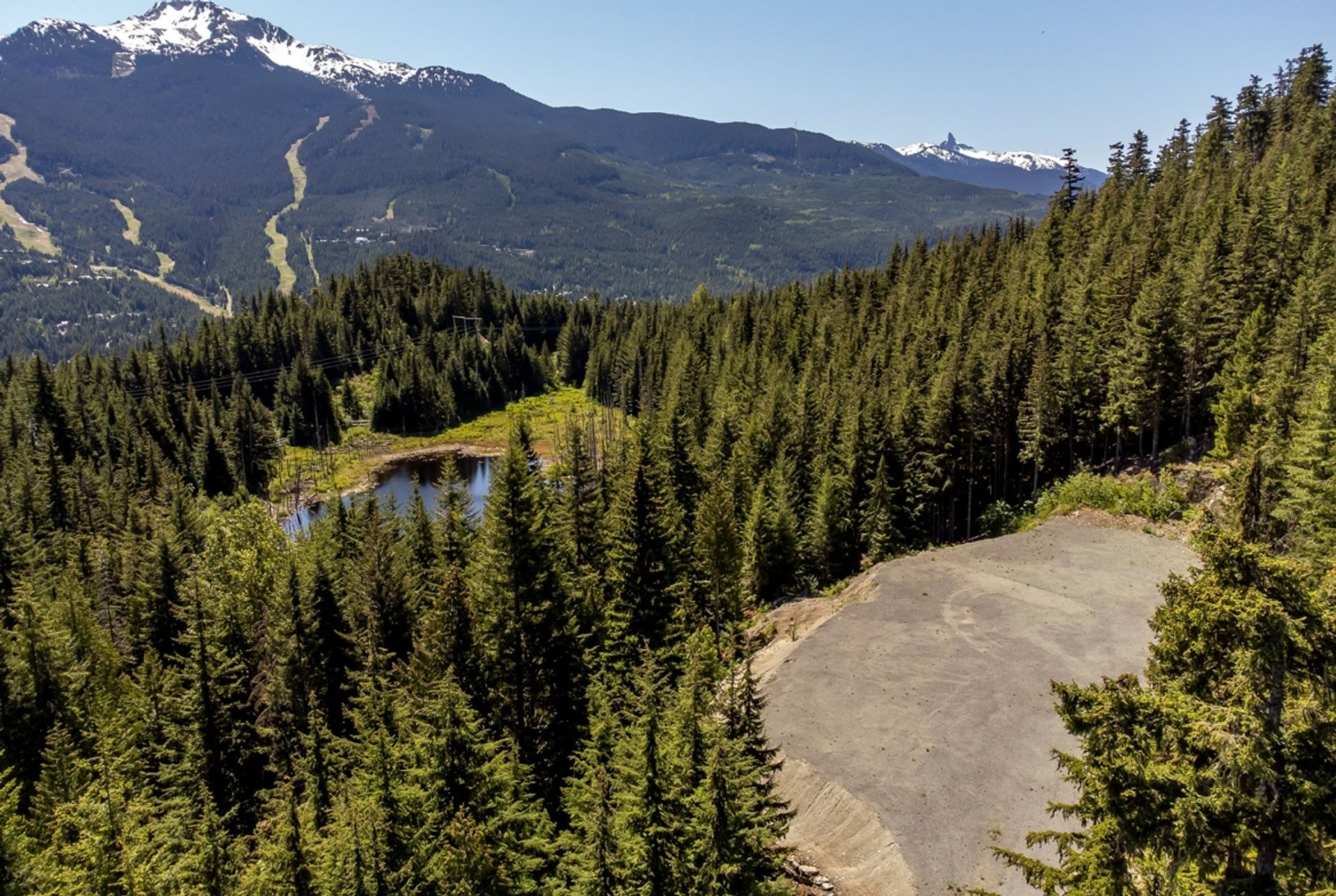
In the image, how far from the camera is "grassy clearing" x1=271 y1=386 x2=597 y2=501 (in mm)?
108812

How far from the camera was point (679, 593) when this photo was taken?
111ft

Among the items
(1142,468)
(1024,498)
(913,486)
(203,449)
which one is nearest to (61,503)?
(203,449)

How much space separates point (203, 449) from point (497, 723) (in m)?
89.1

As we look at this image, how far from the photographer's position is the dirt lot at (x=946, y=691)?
21969 mm

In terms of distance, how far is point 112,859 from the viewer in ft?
59.4

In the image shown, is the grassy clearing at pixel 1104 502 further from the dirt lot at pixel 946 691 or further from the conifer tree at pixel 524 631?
the conifer tree at pixel 524 631

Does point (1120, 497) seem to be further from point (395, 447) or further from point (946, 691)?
point (395, 447)

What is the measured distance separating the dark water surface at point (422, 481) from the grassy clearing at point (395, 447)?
2071 millimetres

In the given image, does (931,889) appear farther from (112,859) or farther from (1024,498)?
(1024,498)

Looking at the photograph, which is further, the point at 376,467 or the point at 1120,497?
the point at 376,467

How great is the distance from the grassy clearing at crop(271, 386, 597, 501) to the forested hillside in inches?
392

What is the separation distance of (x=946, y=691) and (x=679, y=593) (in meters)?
11.7

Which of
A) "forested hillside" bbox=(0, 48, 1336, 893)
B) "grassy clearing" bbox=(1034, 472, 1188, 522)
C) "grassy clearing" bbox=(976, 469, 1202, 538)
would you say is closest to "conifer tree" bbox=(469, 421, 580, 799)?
"forested hillside" bbox=(0, 48, 1336, 893)

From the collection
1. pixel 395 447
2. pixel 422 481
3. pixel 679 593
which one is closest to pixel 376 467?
pixel 422 481
